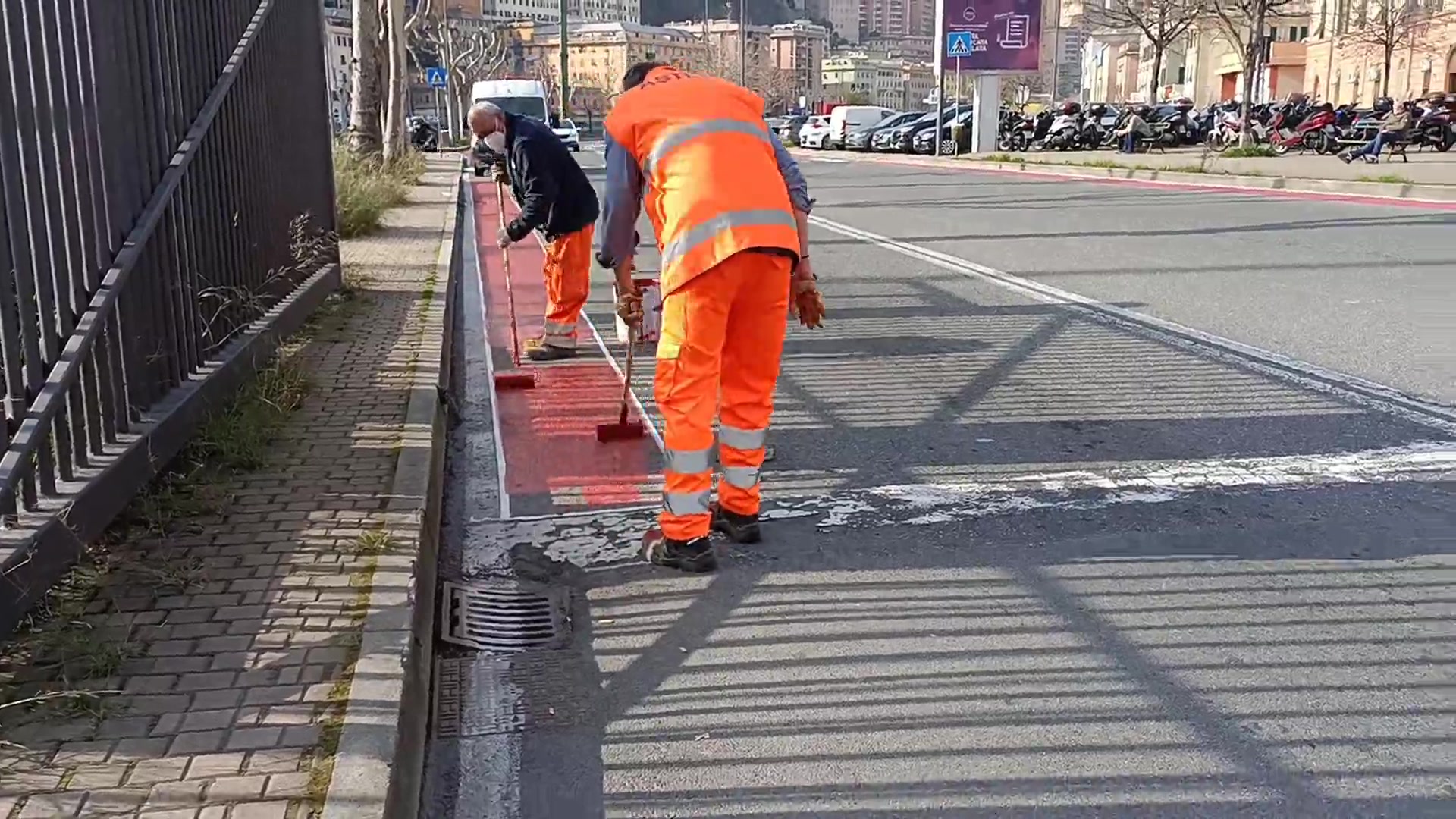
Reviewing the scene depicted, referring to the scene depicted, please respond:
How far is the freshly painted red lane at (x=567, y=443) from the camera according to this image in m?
5.72

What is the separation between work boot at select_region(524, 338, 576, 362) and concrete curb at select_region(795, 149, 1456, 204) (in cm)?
1437

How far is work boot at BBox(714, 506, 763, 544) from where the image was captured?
493cm

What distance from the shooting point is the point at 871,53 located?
550 feet

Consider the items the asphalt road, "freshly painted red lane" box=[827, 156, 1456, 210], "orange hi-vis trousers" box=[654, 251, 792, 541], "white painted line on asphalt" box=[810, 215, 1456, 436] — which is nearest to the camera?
the asphalt road

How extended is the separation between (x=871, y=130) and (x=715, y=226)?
4688 cm

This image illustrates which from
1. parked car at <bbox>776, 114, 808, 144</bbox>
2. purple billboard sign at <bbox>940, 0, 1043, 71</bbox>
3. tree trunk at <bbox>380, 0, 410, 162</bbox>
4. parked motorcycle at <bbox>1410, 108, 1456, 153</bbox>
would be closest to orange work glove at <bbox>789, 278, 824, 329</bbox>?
tree trunk at <bbox>380, 0, 410, 162</bbox>

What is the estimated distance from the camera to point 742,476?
4977 mm

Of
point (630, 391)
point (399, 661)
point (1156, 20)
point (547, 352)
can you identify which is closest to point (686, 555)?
point (399, 661)

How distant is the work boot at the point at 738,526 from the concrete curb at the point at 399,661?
1.08 meters

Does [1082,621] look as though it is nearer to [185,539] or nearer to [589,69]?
[185,539]

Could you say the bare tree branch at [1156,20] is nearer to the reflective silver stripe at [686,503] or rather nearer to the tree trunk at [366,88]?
the tree trunk at [366,88]

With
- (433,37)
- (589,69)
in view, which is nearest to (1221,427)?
(433,37)

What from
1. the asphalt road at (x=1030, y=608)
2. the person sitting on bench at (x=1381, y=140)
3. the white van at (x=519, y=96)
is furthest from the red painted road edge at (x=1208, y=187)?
the asphalt road at (x=1030, y=608)

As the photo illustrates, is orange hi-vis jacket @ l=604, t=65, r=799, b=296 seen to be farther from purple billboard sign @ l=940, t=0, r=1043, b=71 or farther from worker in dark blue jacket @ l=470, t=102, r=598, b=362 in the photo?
purple billboard sign @ l=940, t=0, r=1043, b=71
